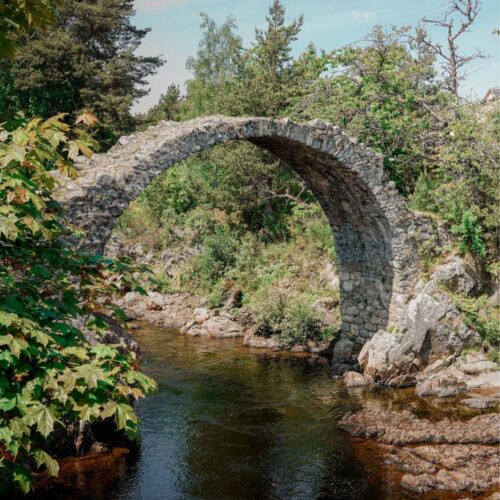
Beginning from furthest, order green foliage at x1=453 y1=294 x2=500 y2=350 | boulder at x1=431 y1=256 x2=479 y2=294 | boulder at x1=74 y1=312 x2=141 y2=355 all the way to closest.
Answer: boulder at x1=431 y1=256 x2=479 y2=294 → green foliage at x1=453 y1=294 x2=500 y2=350 → boulder at x1=74 y1=312 x2=141 y2=355

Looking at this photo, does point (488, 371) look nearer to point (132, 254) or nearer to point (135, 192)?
point (135, 192)

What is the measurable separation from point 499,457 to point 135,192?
6399 millimetres

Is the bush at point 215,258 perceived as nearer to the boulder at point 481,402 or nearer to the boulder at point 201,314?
the boulder at point 201,314

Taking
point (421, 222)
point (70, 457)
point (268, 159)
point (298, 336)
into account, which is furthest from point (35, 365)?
point (268, 159)

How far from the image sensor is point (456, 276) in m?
12.1

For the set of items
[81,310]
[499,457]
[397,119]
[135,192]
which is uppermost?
[397,119]

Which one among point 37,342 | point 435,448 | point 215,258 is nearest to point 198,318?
point 215,258

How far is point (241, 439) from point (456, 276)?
5865 mm

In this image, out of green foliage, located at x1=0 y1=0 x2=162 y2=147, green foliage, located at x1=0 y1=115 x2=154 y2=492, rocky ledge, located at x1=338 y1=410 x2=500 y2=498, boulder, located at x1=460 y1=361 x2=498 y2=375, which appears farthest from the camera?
green foliage, located at x1=0 y1=0 x2=162 y2=147

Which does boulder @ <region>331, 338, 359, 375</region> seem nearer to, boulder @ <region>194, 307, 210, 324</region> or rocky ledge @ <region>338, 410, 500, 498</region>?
rocky ledge @ <region>338, 410, 500, 498</region>

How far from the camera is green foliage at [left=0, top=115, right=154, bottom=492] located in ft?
10.7

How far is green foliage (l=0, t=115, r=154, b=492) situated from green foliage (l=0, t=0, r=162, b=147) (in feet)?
64.3

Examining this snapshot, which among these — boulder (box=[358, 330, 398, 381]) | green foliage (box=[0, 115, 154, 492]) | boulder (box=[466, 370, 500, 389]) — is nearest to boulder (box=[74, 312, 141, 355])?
green foliage (box=[0, 115, 154, 492])

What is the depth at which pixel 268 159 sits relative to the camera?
19406 millimetres
